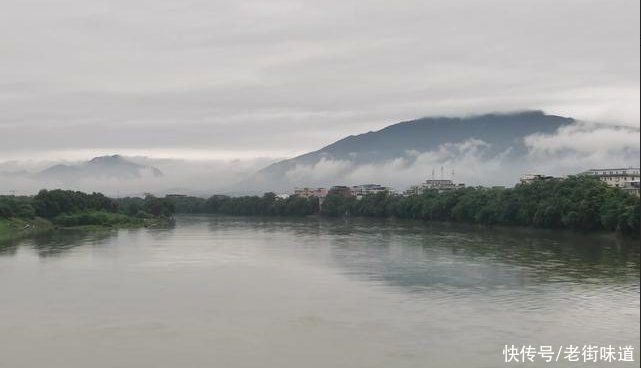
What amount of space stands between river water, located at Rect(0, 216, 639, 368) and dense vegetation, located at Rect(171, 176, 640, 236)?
8.33ft

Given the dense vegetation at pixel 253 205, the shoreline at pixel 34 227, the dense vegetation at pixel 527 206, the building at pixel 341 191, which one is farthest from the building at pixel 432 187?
the shoreline at pixel 34 227

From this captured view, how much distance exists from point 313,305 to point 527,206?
16569mm

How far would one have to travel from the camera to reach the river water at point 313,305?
7621mm

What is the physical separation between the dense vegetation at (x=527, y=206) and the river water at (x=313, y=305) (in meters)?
2.54

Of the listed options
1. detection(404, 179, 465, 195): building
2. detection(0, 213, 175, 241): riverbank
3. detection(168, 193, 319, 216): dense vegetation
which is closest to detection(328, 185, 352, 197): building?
detection(168, 193, 319, 216): dense vegetation

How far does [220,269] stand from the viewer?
566 inches

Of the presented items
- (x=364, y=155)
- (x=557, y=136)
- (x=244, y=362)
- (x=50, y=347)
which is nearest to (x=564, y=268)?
(x=244, y=362)

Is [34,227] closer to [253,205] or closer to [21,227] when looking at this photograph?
[21,227]

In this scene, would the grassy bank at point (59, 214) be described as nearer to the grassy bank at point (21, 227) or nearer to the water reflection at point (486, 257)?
the grassy bank at point (21, 227)

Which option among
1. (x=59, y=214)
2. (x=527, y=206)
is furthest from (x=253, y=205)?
(x=527, y=206)

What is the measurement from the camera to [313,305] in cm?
1011

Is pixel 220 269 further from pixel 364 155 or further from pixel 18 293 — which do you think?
pixel 364 155

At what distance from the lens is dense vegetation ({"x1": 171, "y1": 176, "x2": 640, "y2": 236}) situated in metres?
20.1

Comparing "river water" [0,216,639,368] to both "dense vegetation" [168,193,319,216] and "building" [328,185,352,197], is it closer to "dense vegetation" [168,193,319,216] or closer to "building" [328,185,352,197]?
"dense vegetation" [168,193,319,216]
